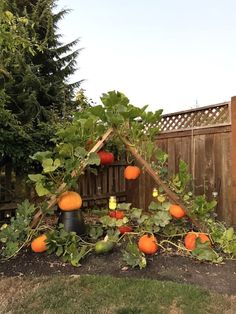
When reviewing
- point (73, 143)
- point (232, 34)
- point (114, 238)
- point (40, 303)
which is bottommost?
point (40, 303)

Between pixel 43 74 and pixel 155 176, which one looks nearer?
pixel 155 176

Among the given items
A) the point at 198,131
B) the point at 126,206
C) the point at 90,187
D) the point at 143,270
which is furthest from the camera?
the point at 90,187

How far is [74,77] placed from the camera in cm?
1015

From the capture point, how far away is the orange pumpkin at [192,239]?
10.2ft

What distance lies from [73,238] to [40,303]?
34.0 inches

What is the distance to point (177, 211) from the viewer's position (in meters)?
3.31

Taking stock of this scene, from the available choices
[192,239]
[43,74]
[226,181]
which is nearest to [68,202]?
[192,239]

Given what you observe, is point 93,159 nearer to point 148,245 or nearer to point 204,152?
point 148,245

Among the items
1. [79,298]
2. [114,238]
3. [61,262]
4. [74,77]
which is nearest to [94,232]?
[114,238]

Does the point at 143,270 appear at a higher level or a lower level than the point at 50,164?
lower

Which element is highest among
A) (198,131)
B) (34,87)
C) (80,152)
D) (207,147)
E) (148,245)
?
(34,87)

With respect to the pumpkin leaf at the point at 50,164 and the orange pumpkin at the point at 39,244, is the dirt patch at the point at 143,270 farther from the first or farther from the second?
the pumpkin leaf at the point at 50,164

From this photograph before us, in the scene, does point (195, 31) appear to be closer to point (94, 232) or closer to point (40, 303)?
point (94, 232)

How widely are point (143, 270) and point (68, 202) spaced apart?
3.13 feet
